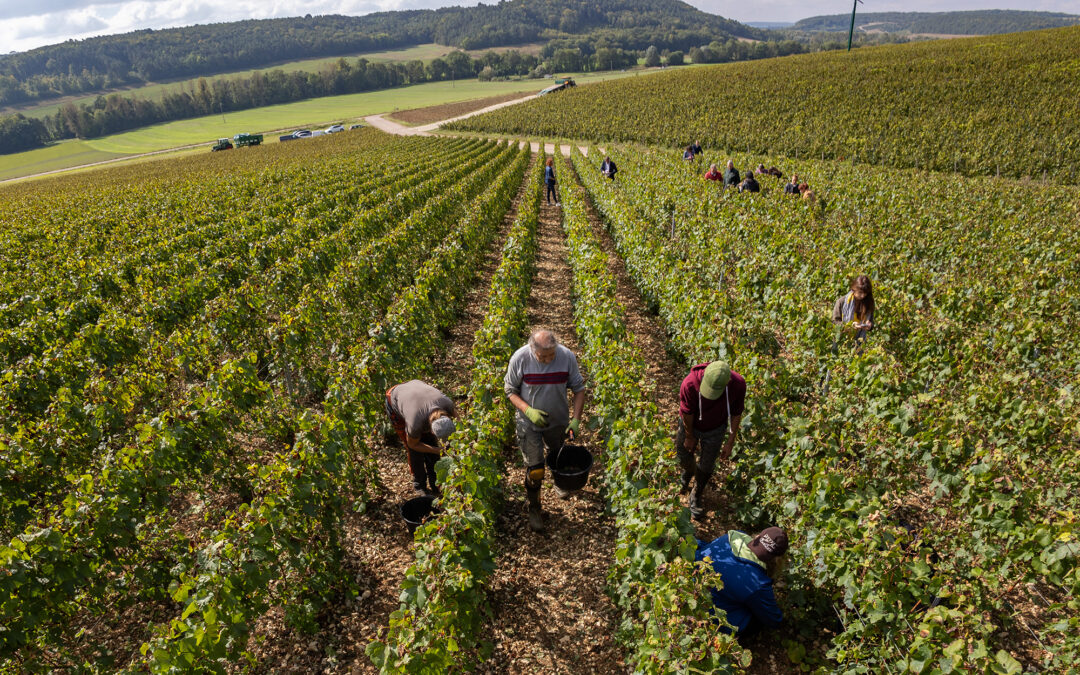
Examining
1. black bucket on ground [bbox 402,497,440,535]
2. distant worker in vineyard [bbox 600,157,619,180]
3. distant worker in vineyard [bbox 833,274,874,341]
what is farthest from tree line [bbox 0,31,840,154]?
distant worker in vineyard [bbox 833,274,874,341]

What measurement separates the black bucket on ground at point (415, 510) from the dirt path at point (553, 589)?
88 cm

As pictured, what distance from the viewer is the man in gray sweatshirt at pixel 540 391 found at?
505cm

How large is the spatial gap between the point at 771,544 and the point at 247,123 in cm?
11537

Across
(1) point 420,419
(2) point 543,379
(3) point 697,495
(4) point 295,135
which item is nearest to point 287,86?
(4) point 295,135

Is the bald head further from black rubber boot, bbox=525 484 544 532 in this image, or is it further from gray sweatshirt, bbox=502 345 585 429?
black rubber boot, bbox=525 484 544 532

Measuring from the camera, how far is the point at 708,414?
5.09 metres

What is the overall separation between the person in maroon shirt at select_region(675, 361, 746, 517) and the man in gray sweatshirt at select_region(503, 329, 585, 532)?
117 centimetres

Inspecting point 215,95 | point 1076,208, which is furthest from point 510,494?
point 215,95

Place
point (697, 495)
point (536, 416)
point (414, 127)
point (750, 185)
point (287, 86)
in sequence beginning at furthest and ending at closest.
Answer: point (287, 86)
point (414, 127)
point (750, 185)
point (697, 495)
point (536, 416)

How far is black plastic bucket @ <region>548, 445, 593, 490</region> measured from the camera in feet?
17.5

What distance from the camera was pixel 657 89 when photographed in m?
59.7

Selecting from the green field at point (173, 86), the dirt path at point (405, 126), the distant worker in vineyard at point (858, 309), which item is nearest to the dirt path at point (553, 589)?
the distant worker in vineyard at point (858, 309)

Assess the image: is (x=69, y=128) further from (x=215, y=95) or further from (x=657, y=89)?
(x=657, y=89)

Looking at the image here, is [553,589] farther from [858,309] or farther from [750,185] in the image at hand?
[750,185]
